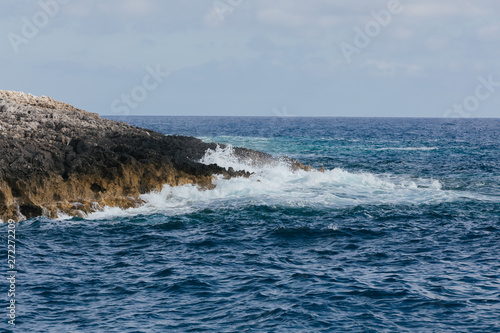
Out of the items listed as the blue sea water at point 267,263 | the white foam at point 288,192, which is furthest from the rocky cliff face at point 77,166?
the blue sea water at point 267,263

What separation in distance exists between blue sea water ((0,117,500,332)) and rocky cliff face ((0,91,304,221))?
106cm

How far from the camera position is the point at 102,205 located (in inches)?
1075

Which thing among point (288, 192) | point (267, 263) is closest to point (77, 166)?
point (288, 192)

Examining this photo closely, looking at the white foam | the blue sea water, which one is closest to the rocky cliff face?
the white foam

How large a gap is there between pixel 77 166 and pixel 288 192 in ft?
39.8

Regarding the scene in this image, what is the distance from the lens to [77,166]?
2927 cm

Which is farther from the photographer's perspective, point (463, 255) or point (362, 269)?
point (463, 255)

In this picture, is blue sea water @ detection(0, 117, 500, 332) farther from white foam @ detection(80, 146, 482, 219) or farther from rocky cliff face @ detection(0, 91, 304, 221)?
rocky cliff face @ detection(0, 91, 304, 221)

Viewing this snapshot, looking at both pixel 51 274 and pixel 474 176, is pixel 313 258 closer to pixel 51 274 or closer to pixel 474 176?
pixel 51 274

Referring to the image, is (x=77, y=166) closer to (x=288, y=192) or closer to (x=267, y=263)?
(x=288, y=192)

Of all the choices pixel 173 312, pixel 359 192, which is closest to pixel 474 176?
pixel 359 192

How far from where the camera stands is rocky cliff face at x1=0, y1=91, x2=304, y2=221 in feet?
86.4

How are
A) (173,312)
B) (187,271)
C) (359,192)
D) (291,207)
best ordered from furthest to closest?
(359,192)
(291,207)
(187,271)
(173,312)

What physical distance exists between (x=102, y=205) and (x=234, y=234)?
7.51m
